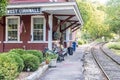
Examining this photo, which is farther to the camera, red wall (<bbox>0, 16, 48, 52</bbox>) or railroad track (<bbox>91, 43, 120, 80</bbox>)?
red wall (<bbox>0, 16, 48, 52</bbox>)

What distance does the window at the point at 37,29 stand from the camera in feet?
68.7

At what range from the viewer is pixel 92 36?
90000 millimetres

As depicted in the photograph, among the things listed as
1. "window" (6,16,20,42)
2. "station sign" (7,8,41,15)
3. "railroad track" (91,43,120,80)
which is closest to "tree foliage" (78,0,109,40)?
"railroad track" (91,43,120,80)

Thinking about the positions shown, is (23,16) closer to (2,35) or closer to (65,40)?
(2,35)

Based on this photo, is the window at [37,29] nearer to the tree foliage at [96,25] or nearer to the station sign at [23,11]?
the station sign at [23,11]

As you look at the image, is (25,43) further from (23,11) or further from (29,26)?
(23,11)

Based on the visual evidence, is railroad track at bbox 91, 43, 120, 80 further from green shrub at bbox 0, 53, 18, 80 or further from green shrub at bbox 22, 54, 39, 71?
green shrub at bbox 0, 53, 18, 80

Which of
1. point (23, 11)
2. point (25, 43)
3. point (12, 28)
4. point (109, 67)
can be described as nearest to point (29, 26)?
point (25, 43)

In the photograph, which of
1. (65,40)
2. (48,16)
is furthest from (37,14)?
(65,40)

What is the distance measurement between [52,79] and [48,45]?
8436 mm

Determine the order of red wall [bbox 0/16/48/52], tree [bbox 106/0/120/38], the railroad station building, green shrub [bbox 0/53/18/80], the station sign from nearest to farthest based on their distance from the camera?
green shrub [bbox 0/53/18/80]
the station sign
the railroad station building
red wall [bbox 0/16/48/52]
tree [bbox 106/0/120/38]

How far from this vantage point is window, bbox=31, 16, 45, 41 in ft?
68.7

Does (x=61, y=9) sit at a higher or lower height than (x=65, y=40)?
higher

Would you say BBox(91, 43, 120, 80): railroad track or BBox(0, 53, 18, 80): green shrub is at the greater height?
BBox(0, 53, 18, 80): green shrub
